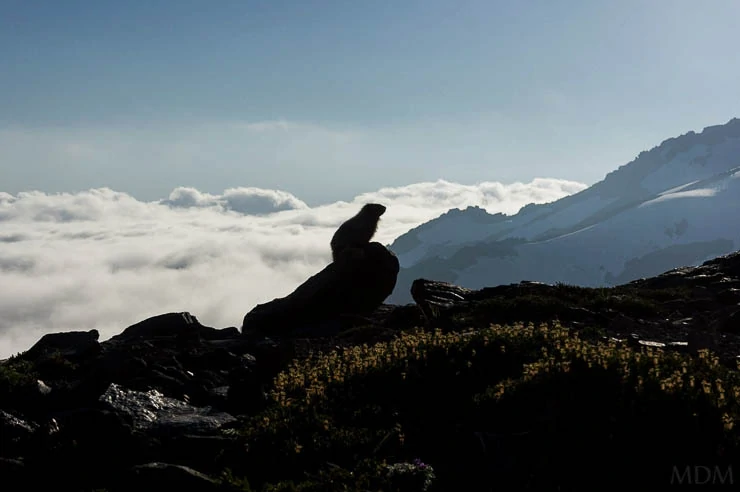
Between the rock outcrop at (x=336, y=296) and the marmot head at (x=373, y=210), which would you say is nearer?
the rock outcrop at (x=336, y=296)

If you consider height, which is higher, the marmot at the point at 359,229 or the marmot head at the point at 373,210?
the marmot head at the point at 373,210

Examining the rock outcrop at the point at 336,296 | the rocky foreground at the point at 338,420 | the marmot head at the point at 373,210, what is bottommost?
the rocky foreground at the point at 338,420

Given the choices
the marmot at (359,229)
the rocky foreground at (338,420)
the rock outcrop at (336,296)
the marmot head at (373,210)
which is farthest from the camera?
the marmot head at (373,210)

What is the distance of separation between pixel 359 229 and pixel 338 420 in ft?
50.9

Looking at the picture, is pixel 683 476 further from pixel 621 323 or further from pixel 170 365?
pixel 170 365

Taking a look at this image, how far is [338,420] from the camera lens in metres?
11.4

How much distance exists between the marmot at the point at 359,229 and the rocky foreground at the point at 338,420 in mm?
9219

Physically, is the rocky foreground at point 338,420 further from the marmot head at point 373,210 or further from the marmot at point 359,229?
the marmot head at point 373,210

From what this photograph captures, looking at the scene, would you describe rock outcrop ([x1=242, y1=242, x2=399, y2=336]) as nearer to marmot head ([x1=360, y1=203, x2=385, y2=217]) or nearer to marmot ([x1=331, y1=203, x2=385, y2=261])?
marmot ([x1=331, y1=203, x2=385, y2=261])

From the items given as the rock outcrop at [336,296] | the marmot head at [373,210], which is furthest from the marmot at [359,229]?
the rock outcrop at [336,296]

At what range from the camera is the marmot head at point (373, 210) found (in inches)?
1044

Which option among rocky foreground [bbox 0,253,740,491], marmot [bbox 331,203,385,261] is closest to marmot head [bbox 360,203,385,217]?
marmot [bbox 331,203,385,261]

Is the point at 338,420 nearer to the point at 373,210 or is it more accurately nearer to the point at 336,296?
the point at 336,296

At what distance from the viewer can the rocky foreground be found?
898 centimetres
